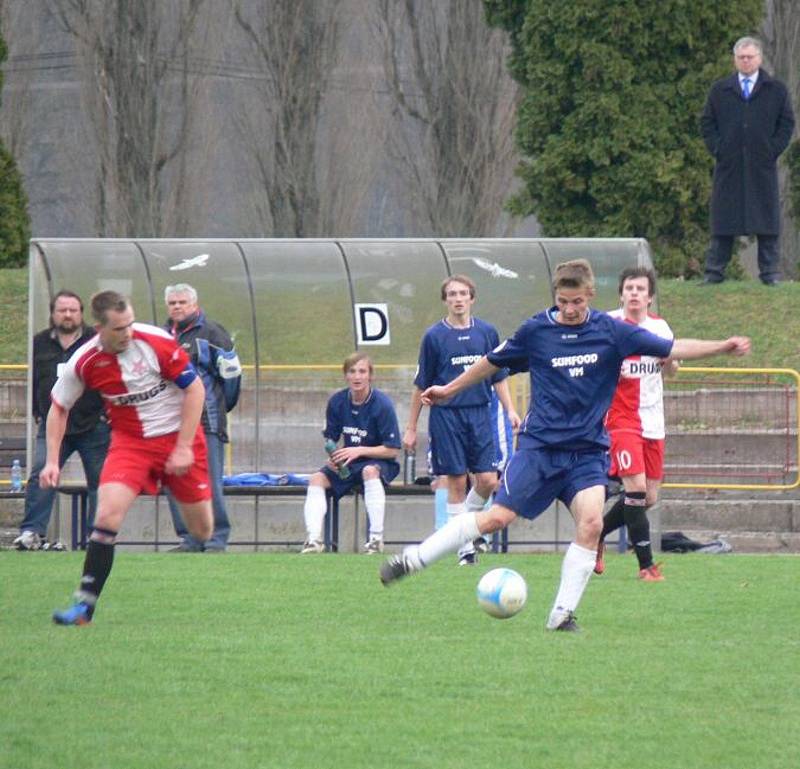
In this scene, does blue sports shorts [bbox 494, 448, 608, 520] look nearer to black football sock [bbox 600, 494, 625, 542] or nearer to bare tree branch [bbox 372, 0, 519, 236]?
black football sock [bbox 600, 494, 625, 542]

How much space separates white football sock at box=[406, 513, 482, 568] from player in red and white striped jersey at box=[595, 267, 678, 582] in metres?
3.02

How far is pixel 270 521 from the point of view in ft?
55.2

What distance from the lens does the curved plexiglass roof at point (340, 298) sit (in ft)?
58.9

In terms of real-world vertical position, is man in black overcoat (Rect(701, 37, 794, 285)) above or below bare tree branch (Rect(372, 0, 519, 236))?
below

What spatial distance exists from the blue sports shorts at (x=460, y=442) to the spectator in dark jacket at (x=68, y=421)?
8.56 feet

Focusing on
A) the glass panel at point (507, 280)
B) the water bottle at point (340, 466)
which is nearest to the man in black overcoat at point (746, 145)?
the glass panel at point (507, 280)

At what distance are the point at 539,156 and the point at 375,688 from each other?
724 inches

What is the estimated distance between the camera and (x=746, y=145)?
68.3 feet

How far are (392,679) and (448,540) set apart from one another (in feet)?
6.02

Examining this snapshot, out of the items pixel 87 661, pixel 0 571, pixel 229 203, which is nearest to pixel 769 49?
pixel 229 203

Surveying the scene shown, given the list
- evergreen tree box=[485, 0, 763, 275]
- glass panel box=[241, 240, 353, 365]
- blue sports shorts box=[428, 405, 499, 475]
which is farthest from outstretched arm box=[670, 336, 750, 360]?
evergreen tree box=[485, 0, 763, 275]

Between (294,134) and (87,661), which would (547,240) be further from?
(294,134)

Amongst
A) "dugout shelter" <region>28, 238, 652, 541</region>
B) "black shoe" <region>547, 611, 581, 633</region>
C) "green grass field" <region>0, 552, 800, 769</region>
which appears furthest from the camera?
"dugout shelter" <region>28, 238, 652, 541</region>

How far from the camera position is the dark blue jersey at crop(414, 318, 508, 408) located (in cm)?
1363
